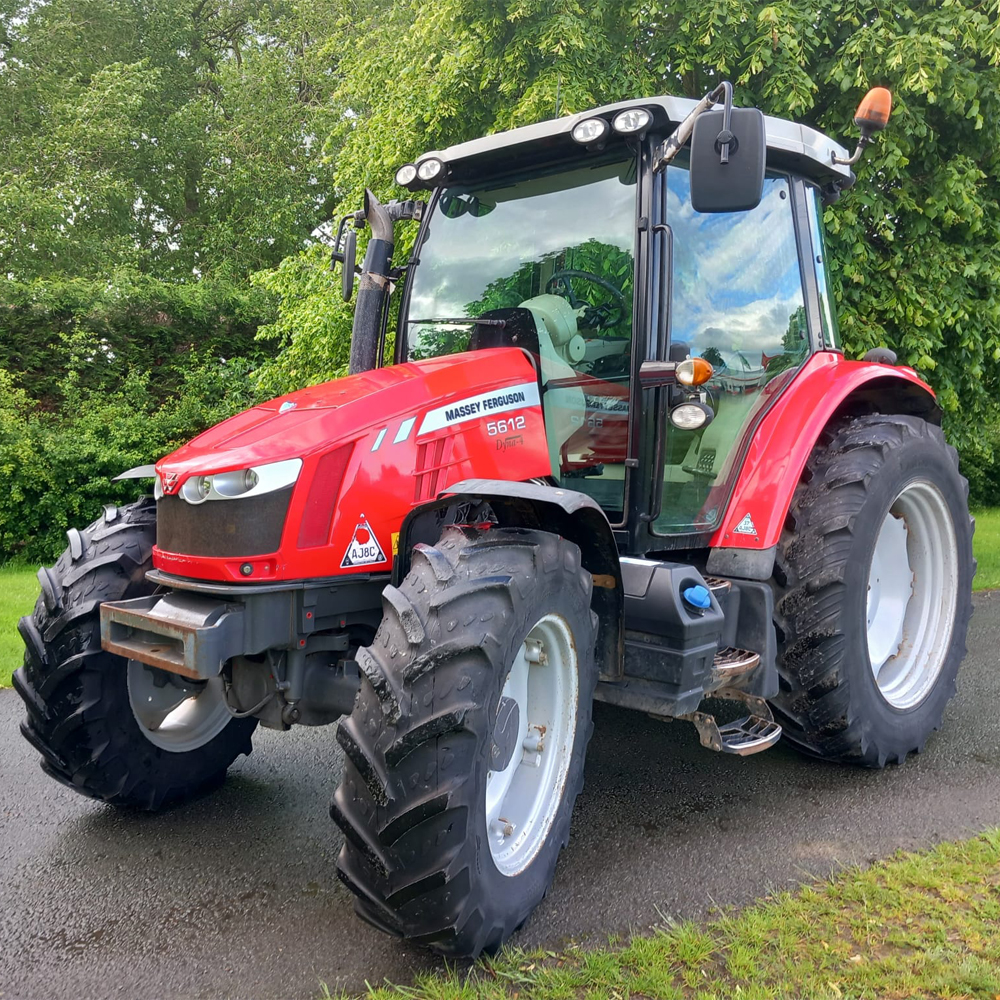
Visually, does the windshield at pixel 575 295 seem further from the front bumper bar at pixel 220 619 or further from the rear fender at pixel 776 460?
the front bumper bar at pixel 220 619

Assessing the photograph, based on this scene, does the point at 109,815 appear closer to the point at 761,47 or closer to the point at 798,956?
the point at 798,956

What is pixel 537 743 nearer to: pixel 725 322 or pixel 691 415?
pixel 691 415

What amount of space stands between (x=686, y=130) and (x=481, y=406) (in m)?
1.11

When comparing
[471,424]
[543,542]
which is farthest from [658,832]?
[471,424]

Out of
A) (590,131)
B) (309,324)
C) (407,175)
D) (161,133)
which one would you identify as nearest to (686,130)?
(590,131)

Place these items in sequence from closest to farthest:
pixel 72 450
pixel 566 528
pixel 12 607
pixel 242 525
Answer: pixel 242 525
pixel 566 528
pixel 12 607
pixel 72 450

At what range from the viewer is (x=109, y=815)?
133 inches

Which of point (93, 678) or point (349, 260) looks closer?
point (93, 678)

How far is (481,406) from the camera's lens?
9.89 ft

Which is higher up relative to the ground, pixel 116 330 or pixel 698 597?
pixel 116 330

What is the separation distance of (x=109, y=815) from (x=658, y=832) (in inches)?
79.7

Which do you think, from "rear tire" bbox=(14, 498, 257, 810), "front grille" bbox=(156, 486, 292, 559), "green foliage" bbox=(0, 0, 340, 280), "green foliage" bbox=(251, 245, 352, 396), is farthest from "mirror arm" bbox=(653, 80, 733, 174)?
"green foliage" bbox=(0, 0, 340, 280)

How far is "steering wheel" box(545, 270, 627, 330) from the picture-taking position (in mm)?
3260

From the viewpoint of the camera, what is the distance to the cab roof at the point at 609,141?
3141 millimetres
